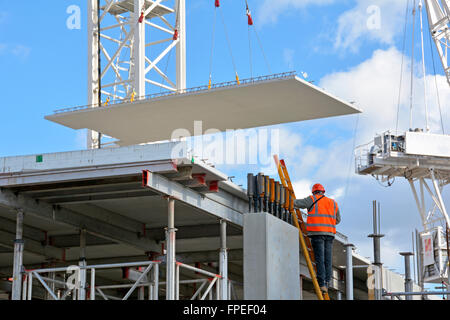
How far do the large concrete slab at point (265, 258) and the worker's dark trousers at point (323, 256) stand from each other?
958mm

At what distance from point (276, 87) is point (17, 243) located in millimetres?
19791

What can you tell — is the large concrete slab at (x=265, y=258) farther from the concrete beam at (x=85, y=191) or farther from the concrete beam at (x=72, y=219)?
the concrete beam at (x=72, y=219)

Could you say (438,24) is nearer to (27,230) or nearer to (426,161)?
(426,161)

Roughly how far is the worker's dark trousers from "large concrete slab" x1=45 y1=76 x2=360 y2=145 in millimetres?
15709

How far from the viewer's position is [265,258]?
80.7 feet

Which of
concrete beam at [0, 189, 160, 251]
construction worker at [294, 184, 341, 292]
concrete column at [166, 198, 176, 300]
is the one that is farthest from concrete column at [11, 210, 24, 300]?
construction worker at [294, 184, 341, 292]

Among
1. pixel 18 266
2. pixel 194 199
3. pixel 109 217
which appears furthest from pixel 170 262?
pixel 109 217

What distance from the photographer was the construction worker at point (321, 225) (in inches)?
1030

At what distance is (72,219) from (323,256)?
8037 mm

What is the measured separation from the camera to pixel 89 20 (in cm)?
5812

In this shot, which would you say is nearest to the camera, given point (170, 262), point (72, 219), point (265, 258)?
point (170, 262)
